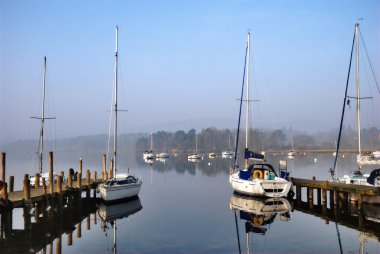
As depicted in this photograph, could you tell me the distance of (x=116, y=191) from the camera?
122 feet

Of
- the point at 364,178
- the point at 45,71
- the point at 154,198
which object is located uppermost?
the point at 45,71

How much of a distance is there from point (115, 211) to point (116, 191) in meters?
2.17

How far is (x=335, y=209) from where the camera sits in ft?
109

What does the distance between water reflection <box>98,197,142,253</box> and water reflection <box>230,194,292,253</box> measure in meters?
8.40

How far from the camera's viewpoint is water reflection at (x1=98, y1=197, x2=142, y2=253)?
30656 mm

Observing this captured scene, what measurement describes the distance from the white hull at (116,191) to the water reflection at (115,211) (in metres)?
0.69

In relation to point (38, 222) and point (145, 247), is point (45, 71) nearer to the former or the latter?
point (38, 222)

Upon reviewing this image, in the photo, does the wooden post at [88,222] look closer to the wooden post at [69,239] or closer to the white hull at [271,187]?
the wooden post at [69,239]

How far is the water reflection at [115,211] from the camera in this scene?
30.7m

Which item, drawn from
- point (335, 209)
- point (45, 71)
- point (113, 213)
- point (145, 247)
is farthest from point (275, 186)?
point (45, 71)

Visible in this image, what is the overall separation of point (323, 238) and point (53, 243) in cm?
1541

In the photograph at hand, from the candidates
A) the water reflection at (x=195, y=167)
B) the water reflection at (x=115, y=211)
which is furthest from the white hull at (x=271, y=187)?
the water reflection at (x=195, y=167)

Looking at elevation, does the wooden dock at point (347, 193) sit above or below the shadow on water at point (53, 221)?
above

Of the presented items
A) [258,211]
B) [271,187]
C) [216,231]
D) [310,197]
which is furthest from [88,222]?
[310,197]
